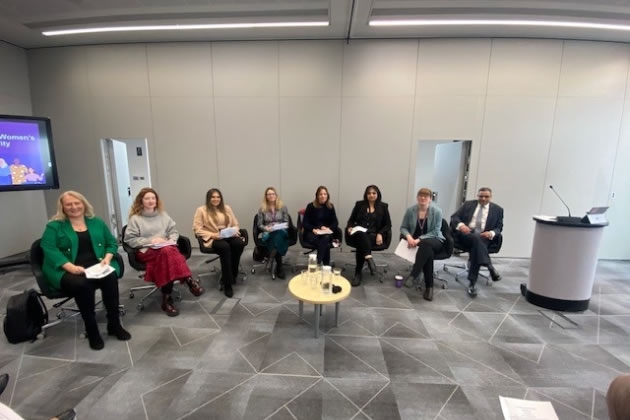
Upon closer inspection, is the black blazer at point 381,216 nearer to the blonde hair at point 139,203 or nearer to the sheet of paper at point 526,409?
the sheet of paper at point 526,409

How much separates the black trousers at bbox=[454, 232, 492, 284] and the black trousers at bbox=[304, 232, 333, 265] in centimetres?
183

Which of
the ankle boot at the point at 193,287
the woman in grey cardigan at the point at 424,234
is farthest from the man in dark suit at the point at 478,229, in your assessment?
the ankle boot at the point at 193,287

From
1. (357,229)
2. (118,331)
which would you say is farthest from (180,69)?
(118,331)

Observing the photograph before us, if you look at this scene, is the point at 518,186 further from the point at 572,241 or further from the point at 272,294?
the point at 272,294

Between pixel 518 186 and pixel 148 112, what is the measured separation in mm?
6364

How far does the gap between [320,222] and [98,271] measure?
2642 millimetres

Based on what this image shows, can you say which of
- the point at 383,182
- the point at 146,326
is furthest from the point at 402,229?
the point at 146,326

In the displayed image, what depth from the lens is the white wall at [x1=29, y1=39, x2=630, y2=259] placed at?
438 cm

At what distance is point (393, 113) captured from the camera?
15.0 ft

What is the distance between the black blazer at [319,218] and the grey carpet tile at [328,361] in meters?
1.12

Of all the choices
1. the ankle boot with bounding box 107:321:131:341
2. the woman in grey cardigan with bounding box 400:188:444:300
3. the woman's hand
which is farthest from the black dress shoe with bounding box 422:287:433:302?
the woman's hand

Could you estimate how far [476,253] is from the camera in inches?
140

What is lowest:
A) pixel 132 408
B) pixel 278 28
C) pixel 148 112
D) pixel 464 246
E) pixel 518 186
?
pixel 132 408

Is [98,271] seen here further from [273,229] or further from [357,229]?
[357,229]
